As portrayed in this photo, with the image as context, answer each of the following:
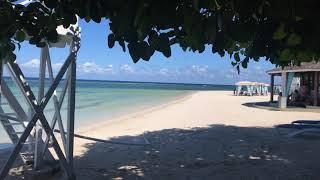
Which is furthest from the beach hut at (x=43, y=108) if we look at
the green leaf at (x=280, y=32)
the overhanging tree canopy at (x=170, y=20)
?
the green leaf at (x=280, y=32)

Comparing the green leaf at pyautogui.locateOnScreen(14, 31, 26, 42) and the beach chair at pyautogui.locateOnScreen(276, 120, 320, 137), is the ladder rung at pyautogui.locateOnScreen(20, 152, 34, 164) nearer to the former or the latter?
the green leaf at pyautogui.locateOnScreen(14, 31, 26, 42)

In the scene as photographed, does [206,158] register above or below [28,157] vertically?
below

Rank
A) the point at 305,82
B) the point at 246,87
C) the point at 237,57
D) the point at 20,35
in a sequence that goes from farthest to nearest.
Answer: the point at 246,87
the point at 305,82
the point at 237,57
the point at 20,35

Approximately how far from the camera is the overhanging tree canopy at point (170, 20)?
2605mm

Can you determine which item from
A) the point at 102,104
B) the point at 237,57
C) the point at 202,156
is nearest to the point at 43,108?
the point at 237,57

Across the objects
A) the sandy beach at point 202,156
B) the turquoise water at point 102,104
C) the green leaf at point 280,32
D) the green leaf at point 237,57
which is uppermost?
the green leaf at point 280,32

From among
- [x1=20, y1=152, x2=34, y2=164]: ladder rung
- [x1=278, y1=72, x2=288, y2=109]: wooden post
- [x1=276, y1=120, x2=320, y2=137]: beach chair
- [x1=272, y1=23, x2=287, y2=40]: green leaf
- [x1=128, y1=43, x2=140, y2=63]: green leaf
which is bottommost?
[x1=20, y1=152, x2=34, y2=164]: ladder rung

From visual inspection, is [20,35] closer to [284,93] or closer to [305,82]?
[284,93]

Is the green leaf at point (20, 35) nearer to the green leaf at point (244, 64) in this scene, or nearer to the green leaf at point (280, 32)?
the green leaf at point (280, 32)

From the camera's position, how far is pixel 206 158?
909cm

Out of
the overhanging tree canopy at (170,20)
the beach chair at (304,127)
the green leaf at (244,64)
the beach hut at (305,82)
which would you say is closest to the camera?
the overhanging tree canopy at (170,20)

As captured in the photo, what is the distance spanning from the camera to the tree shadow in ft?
24.9

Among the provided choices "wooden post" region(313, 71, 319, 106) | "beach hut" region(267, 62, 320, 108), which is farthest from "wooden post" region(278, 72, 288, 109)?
"wooden post" region(313, 71, 319, 106)

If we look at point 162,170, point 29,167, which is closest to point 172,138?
point 162,170
